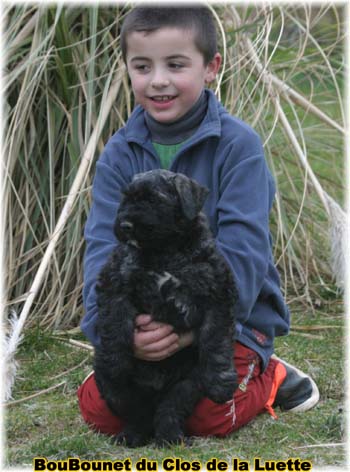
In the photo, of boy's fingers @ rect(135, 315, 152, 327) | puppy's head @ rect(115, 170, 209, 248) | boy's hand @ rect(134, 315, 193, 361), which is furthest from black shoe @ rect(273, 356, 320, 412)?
puppy's head @ rect(115, 170, 209, 248)

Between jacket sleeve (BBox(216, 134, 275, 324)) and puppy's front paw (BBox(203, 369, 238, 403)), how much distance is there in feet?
0.89

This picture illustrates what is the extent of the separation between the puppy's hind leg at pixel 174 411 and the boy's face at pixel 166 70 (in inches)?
37.7

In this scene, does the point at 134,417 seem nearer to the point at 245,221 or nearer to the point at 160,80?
the point at 245,221

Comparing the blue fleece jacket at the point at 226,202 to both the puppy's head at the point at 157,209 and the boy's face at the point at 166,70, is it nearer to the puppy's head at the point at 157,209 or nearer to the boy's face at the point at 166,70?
the boy's face at the point at 166,70

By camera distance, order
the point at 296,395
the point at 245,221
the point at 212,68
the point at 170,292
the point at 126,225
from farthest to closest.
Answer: the point at 296,395
the point at 212,68
the point at 245,221
the point at 170,292
the point at 126,225

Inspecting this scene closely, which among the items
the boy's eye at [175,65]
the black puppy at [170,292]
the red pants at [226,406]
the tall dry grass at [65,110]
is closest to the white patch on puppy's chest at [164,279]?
the black puppy at [170,292]

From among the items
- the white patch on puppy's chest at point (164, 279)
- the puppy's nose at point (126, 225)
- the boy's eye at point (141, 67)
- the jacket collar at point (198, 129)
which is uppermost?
the boy's eye at point (141, 67)

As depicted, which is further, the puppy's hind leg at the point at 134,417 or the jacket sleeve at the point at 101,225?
the jacket sleeve at the point at 101,225

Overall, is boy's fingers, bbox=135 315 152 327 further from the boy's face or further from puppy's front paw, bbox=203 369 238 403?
the boy's face

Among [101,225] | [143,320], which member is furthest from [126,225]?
[101,225]

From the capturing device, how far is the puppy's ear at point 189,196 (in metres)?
2.78

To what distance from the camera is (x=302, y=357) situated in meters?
4.09

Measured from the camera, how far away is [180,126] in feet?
10.7

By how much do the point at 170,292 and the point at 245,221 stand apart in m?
0.41
